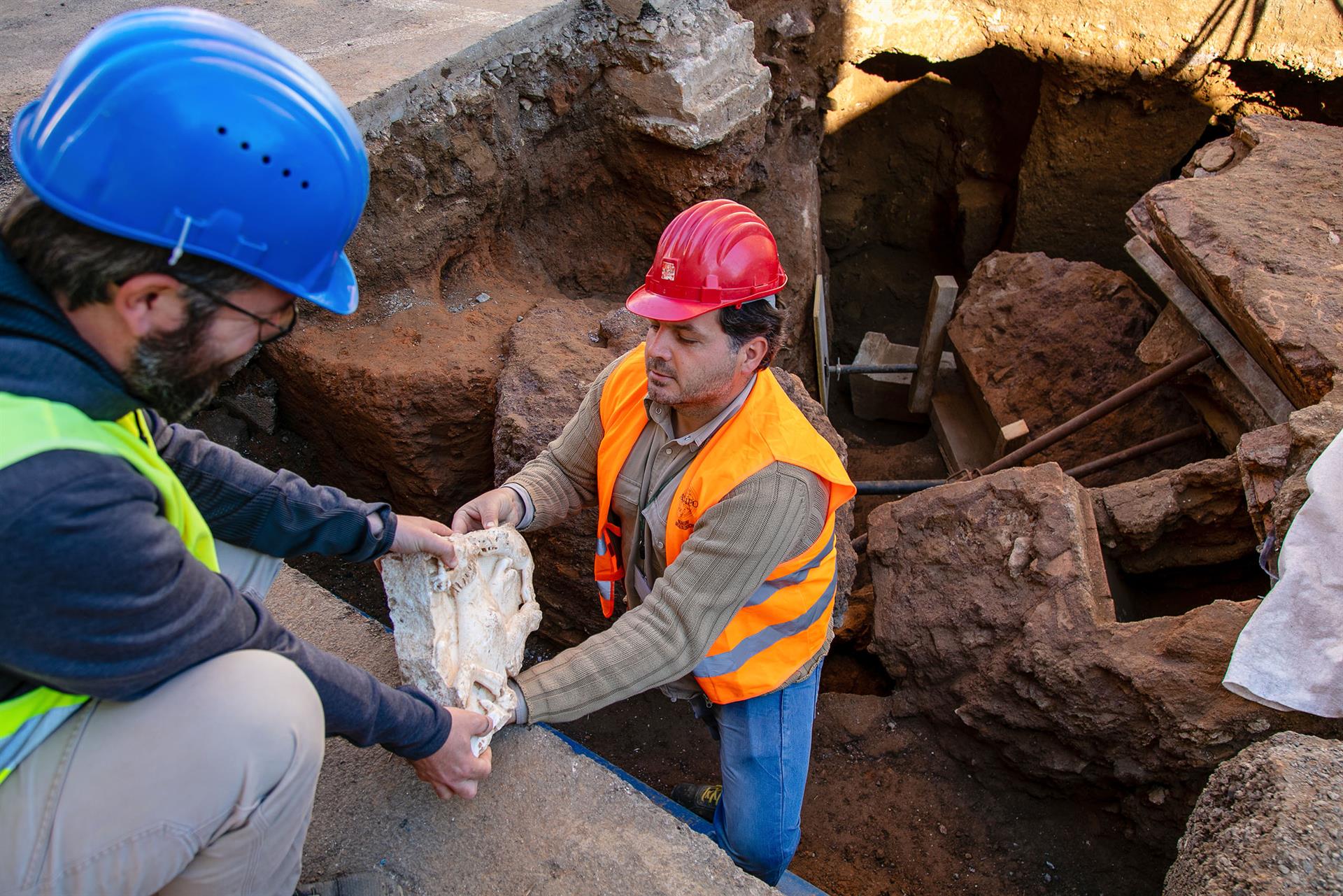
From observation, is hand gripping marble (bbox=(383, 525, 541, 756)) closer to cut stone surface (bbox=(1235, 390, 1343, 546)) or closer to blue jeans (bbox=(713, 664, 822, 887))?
blue jeans (bbox=(713, 664, 822, 887))

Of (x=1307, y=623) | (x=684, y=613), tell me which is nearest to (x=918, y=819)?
(x=1307, y=623)

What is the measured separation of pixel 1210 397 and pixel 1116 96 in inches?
132

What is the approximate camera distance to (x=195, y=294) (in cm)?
134

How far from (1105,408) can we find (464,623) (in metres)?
3.49

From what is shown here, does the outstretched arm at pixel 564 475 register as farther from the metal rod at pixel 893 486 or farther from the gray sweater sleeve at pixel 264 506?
the metal rod at pixel 893 486

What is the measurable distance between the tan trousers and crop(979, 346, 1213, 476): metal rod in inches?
139

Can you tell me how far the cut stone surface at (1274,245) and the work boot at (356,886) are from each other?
11.0ft

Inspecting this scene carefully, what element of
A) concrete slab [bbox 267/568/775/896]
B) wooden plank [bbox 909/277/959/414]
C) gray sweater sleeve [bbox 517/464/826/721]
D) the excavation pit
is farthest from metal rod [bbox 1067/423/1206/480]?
concrete slab [bbox 267/568/775/896]

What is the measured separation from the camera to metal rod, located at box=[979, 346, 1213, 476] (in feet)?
13.7

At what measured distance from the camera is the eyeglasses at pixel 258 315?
1.34 m

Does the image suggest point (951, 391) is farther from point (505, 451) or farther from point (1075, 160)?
point (505, 451)

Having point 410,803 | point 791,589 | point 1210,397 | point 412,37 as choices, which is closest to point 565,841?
point 410,803

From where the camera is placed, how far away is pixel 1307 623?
2467 mm

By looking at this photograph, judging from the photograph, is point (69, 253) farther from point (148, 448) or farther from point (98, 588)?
point (98, 588)
